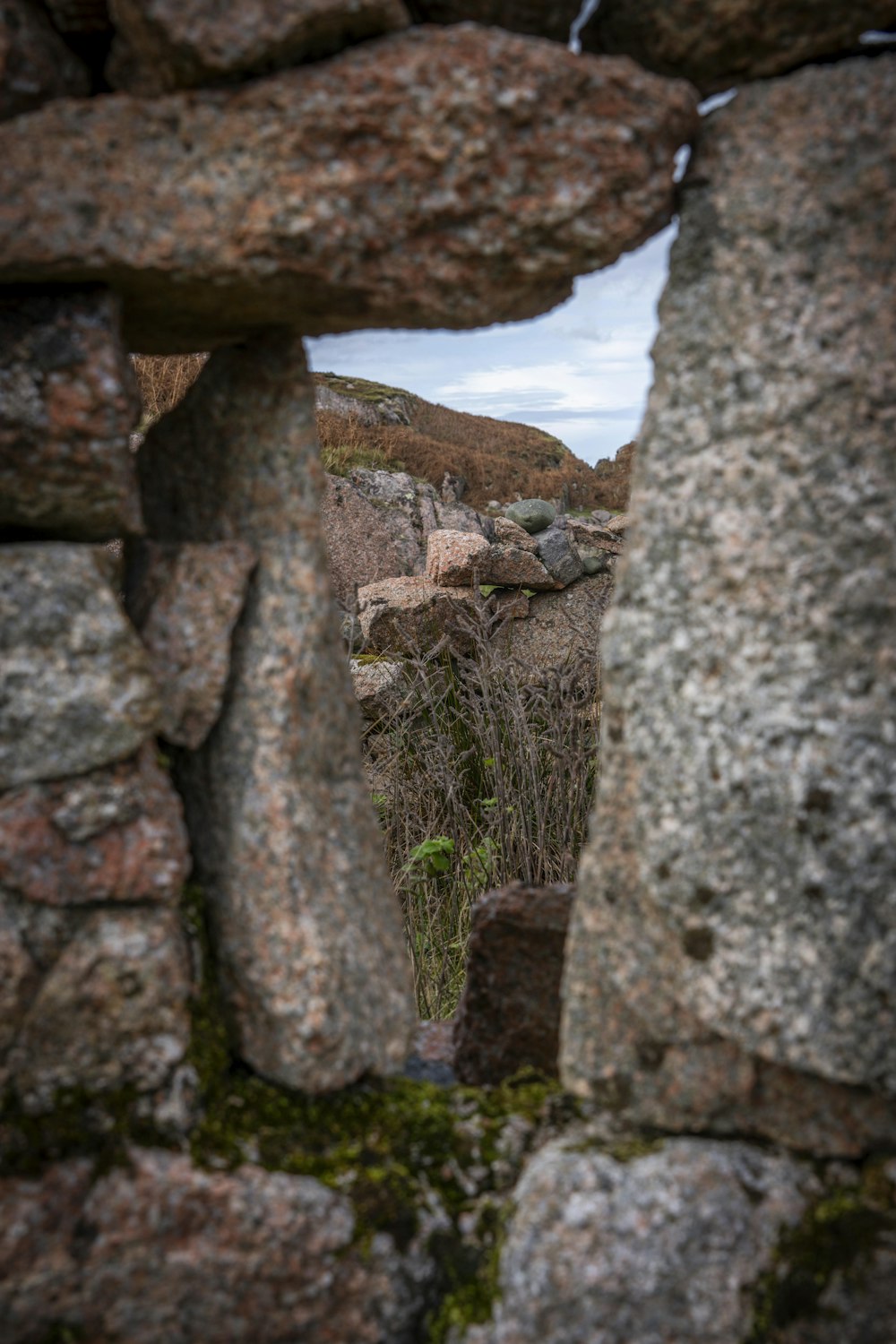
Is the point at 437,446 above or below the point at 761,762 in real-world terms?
above

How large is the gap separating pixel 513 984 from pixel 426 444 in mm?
11764

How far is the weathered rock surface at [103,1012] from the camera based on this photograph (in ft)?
5.86

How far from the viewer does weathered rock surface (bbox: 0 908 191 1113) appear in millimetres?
1785

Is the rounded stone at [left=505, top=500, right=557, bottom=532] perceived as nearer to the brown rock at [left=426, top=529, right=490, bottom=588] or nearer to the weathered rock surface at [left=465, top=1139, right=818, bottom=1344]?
the brown rock at [left=426, top=529, right=490, bottom=588]

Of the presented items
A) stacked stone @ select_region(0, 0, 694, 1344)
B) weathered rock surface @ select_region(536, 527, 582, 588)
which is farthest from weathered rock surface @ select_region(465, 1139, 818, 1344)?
weathered rock surface @ select_region(536, 527, 582, 588)

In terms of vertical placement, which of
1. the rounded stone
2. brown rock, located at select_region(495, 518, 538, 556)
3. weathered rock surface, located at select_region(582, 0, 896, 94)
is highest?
weathered rock surface, located at select_region(582, 0, 896, 94)

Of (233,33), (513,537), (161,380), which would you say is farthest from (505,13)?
(161,380)

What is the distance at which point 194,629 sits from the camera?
6.39ft

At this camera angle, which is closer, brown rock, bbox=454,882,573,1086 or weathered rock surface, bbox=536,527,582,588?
brown rock, bbox=454,882,573,1086

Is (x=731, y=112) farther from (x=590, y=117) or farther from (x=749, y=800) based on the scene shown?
(x=749, y=800)

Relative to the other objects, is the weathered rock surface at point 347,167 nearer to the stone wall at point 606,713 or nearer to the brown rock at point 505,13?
the stone wall at point 606,713

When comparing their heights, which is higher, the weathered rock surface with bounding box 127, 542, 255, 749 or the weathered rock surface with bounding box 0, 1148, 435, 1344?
the weathered rock surface with bounding box 127, 542, 255, 749

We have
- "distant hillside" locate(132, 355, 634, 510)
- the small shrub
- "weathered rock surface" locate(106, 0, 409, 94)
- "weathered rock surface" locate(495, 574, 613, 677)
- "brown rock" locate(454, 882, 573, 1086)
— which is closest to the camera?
"weathered rock surface" locate(106, 0, 409, 94)

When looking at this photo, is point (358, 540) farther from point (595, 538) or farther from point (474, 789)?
point (474, 789)
